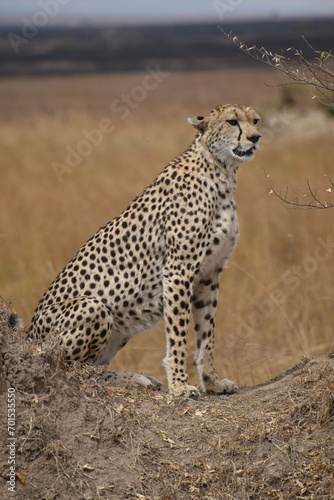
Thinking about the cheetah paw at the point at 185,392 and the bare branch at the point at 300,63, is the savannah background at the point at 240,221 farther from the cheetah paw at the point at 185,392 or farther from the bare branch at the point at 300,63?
the cheetah paw at the point at 185,392

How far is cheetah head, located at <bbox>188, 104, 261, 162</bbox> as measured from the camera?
414cm

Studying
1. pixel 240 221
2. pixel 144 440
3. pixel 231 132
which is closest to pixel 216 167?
pixel 231 132

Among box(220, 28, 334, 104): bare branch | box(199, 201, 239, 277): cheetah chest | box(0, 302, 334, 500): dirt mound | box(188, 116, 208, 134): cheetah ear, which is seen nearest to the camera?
box(0, 302, 334, 500): dirt mound

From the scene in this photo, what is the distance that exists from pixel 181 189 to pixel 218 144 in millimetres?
317

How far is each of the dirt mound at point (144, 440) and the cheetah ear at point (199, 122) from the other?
4.82 feet

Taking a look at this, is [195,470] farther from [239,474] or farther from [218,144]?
[218,144]

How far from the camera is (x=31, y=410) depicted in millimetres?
3461

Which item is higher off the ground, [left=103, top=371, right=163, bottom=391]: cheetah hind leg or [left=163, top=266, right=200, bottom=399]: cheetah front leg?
[left=163, top=266, right=200, bottom=399]: cheetah front leg

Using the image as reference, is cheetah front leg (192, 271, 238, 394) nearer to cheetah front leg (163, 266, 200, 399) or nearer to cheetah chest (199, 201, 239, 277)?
cheetah chest (199, 201, 239, 277)

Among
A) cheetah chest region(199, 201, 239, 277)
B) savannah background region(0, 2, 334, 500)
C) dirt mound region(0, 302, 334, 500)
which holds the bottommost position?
savannah background region(0, 2, 334, 500)
